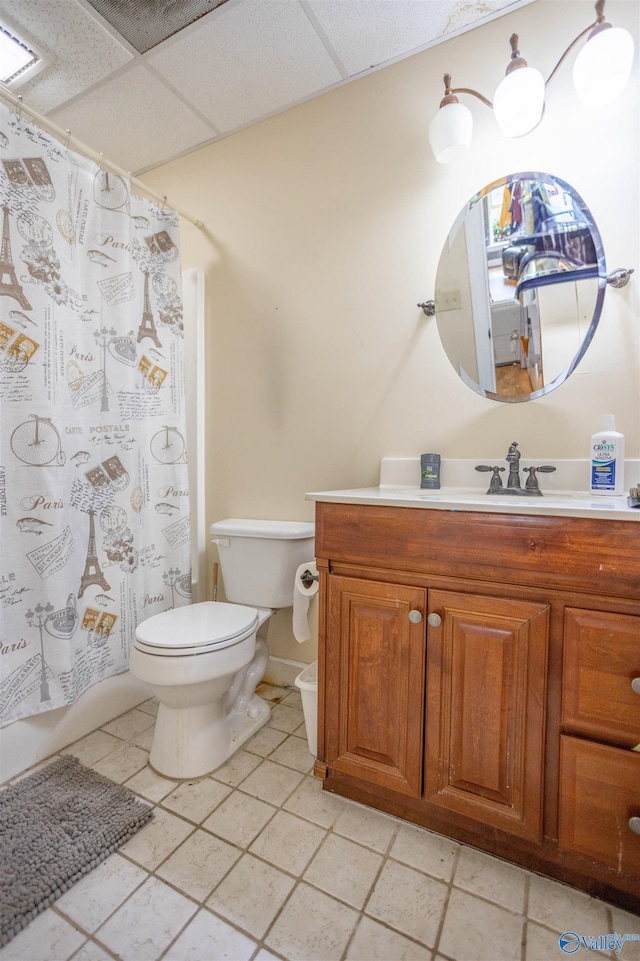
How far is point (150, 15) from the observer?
138 cm

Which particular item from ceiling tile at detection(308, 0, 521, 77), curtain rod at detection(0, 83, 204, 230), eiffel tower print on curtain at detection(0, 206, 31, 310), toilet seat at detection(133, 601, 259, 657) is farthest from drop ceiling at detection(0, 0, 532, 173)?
toilet seat at detection(133, 601, 259, 657)

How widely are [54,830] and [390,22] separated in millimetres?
2565

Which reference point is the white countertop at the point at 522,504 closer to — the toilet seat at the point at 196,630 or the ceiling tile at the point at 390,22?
the toilet seat at the point at 196,630

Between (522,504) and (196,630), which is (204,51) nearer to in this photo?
(522,504)

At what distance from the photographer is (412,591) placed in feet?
3.57

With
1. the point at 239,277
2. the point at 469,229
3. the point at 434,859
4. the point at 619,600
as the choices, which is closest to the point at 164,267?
the point at 239,277

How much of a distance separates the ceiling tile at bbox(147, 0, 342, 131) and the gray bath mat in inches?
94.6

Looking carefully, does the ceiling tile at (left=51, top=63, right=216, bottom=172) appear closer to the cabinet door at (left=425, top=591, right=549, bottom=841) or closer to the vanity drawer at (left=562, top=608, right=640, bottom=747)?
the cabinet door at (left=425, top=591, right=549, bottom=841)

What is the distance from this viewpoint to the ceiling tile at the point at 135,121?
65.5 inches

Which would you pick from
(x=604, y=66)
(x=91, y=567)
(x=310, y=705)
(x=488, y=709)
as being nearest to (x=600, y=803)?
(x=488, y=709)

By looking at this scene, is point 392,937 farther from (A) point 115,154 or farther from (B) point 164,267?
(A) point 115,154

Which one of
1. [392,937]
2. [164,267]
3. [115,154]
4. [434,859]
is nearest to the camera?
[392,937]

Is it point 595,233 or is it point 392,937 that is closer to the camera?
point 392,937

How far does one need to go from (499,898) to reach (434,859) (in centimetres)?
15
